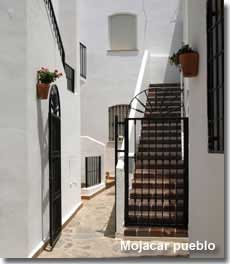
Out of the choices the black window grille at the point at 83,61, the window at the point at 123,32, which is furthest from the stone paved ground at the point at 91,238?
the window at the point at 123,32

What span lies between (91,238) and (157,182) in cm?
190

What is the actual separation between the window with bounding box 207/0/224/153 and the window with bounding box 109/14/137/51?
11071 mm

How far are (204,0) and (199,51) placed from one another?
0.51 m

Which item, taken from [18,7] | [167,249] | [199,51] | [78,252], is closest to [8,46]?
[18,7]

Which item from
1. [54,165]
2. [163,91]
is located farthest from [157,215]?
[163,91]

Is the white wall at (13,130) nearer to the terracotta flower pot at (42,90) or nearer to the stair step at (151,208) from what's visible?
the terracotta flower pot at (42,90)

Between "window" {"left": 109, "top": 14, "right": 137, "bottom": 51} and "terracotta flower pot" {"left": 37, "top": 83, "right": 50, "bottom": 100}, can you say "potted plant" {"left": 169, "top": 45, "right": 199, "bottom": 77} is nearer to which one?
"terracotta flower pot" {"left": 37, "top": 83, "right": 50, "bottom": 100}

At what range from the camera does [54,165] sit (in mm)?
7117

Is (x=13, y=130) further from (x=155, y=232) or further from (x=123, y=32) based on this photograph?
(x=123, y=32)

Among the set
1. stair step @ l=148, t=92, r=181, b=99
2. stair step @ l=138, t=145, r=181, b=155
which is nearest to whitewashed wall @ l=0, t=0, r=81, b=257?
stair step @ l=138, t=145, r=181, b=155

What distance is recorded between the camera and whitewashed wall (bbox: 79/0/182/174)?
1462cm

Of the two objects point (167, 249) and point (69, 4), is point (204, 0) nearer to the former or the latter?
point (167, 249)

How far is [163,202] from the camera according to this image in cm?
799

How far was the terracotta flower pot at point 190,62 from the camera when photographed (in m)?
4.42
